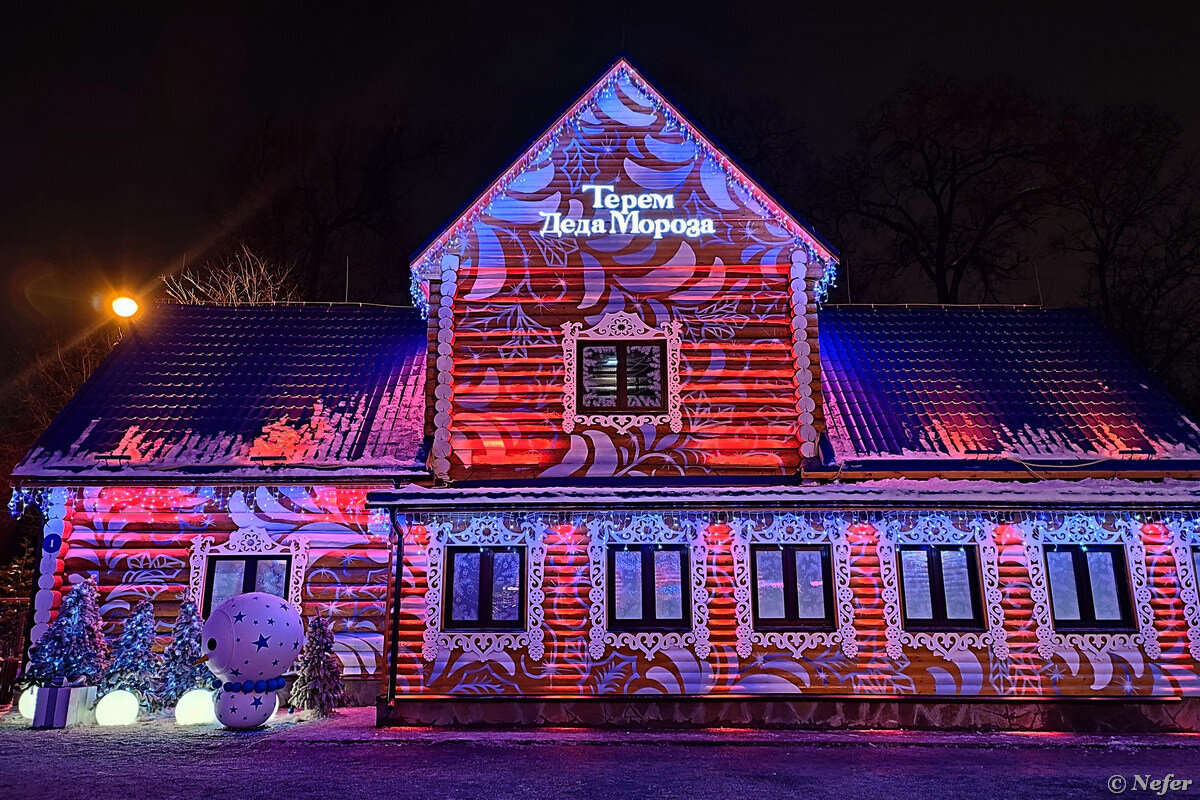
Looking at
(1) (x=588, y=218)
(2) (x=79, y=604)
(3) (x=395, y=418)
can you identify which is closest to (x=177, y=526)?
(2) (x=79, y=604)

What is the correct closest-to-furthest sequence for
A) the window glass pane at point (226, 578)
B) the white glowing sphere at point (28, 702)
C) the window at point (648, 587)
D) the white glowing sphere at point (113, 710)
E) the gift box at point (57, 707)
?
the gift box at point (57, 707), the white glowing sphere at point (113, 710), the white glowing sphere at point (28, 702), the window at point (648, 587), the window glass pane at point (226, 578)

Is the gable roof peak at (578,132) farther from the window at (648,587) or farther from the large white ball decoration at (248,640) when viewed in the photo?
the large white ball decoration at (248,640)

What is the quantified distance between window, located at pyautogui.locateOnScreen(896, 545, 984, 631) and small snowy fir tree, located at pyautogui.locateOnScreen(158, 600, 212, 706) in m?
11.0

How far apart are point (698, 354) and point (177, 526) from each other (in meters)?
8.99

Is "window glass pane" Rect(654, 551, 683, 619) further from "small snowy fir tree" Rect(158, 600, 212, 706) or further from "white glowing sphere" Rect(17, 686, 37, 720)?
"white glowing sphere" Rect(17, 686, 37, 720)

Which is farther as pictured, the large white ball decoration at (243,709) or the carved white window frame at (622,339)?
the carved white window frame at (622,339)

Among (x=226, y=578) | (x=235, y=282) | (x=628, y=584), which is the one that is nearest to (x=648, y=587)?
(x=628, y=584)

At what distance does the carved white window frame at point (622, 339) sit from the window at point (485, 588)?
2.32m

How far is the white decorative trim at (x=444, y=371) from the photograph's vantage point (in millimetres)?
13492

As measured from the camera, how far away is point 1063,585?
13477 millimetres

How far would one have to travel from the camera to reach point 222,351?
16328mm

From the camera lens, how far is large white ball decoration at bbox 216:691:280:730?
1195 cm

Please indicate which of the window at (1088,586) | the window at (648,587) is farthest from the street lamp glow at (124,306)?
the window at (1088,586)

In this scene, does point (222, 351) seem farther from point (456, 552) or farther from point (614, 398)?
point (614, 398)
